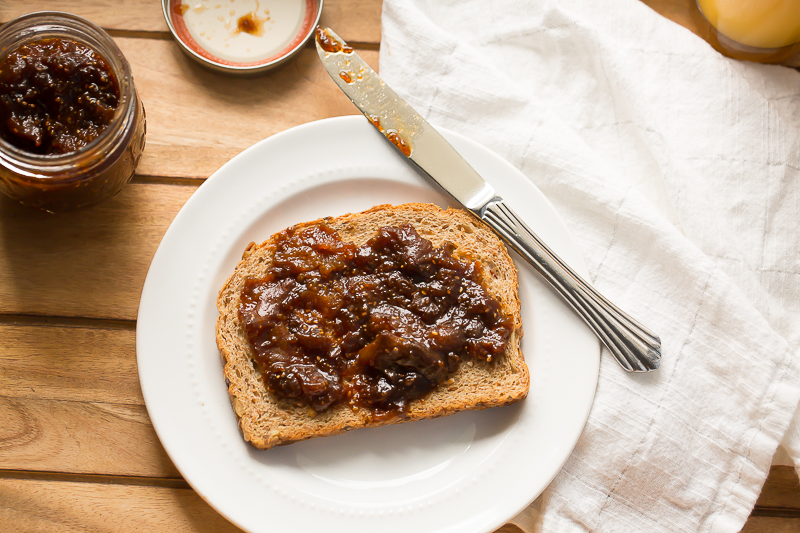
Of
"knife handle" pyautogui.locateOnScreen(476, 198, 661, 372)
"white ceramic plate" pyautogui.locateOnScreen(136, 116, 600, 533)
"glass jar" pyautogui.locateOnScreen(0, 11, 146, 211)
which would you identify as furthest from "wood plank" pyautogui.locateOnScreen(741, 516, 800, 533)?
"glass jar" pyautogui.locateOnScreen(0, 11, 146, 211)

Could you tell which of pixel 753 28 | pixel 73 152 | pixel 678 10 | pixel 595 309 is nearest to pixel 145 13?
pixel 73 152

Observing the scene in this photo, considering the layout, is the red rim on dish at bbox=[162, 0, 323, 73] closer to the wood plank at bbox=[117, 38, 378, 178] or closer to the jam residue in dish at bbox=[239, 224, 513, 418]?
the wood plank at bbox=[117, 38, 378, 178]

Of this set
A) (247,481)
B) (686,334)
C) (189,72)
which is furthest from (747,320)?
(189,72)

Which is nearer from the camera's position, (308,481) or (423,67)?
(308,481)

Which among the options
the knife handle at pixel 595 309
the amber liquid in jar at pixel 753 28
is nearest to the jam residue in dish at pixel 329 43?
the knife handle at pixel 595 309

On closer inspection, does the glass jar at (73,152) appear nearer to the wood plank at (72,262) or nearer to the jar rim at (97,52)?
the jar rim at (97,52)

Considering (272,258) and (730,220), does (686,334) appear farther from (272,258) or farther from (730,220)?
(272,258)

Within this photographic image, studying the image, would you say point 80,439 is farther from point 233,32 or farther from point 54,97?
point 233,32
